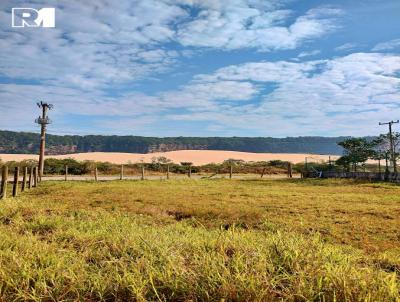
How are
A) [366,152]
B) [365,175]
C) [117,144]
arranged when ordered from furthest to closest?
[117,144]
[366,152]
[365,175]

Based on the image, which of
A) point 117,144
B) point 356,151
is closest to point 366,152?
point 356,151

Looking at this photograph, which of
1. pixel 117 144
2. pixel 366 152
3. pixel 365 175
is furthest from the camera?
pixel 117 144

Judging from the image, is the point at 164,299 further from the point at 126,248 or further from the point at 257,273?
the point at 126,248

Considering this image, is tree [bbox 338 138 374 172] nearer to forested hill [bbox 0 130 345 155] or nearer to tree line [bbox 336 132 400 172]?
tree line [bbox 336 132 400 172]

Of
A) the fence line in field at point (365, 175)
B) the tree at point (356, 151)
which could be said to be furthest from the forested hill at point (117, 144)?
the fence line in field at point (365, 175)

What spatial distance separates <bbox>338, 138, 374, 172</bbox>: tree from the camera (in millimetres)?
46281

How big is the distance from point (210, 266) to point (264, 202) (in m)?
13.0

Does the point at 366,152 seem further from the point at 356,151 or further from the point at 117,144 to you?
the point at 117,144

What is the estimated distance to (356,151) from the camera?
47.8 meters

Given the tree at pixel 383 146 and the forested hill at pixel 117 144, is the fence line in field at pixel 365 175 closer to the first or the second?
the tree at pixel 383 146

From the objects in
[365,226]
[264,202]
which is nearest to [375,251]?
[365,226]

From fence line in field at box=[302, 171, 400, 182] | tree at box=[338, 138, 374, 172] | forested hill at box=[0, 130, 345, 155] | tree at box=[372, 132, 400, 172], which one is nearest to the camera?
fence line in field at box=[302, 171, 400, 182]

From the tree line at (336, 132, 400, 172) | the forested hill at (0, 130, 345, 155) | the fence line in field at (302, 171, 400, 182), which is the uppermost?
the forested hill at (0, 130, 345, 155)

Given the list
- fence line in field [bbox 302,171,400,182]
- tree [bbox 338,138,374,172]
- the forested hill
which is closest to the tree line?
tree [bbox 338,138,374,172]
